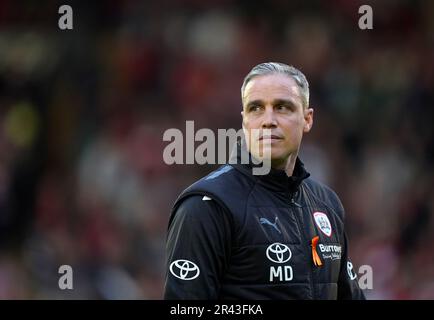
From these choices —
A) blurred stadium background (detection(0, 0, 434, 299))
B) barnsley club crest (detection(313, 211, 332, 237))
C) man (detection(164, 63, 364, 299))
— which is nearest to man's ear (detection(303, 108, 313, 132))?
man (detection(164, 63, 364, 299))

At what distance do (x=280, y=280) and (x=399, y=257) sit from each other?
4.72 metres

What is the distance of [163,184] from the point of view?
26.8ft

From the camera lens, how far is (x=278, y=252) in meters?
3.16

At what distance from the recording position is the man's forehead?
11.1 ft

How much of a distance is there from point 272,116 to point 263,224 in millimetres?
462

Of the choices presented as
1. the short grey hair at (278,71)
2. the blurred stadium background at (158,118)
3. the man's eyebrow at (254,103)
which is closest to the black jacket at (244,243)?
the man's eyebrow at (254,103)

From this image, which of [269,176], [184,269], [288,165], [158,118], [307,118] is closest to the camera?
[184,269]

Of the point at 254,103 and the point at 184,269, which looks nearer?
the point at 184,269

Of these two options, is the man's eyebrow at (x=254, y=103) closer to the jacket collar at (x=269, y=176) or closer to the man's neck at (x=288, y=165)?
the jacket collar at (x=269, y=176)

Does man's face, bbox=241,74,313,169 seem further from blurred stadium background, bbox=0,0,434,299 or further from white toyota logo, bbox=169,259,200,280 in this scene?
blurred stadium background, bbox=0,0,434,299

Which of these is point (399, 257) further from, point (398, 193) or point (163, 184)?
point (163, 184)

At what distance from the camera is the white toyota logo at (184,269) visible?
3.04 metres

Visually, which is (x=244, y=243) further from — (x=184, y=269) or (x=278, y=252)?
(x=184, y=269)

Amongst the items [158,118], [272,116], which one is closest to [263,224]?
[272,116]
